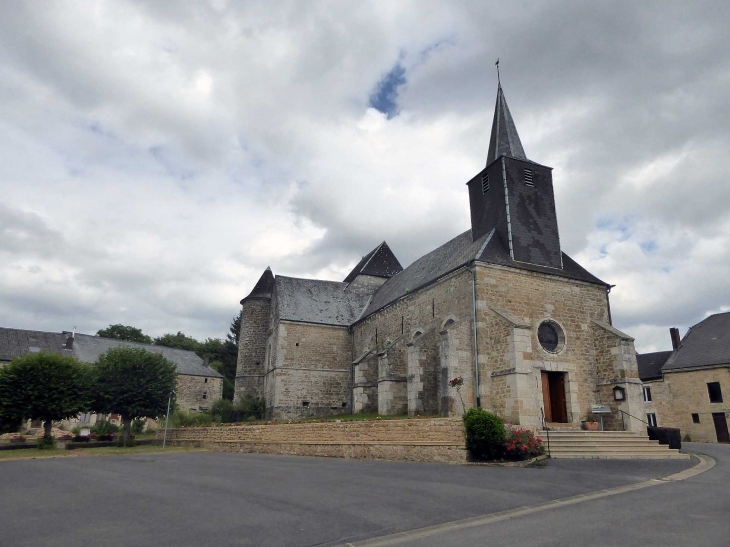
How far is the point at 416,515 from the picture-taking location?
21.2 feet

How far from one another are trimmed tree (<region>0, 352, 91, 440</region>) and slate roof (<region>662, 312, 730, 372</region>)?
33.4 m

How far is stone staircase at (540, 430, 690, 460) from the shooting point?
12.7 m

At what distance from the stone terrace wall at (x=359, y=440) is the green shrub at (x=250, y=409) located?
24.3 ft

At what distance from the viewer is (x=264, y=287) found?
32.8 meters

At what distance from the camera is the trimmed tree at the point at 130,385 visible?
77.7ft

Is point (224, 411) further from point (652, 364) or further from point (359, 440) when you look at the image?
point (652, 364)

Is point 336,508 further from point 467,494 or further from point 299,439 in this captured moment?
point 299,439

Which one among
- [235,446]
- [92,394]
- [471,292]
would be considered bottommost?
[235,446]

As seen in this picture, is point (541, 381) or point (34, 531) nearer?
point (34, 531)

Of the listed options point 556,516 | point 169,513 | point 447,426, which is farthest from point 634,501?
point 169,513

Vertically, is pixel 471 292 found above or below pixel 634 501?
above

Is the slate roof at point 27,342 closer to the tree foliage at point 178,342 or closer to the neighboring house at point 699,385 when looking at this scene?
the tree foliage at point 178,342

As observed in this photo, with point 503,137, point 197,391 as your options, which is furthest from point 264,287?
point 503,137

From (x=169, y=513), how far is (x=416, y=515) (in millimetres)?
3434
